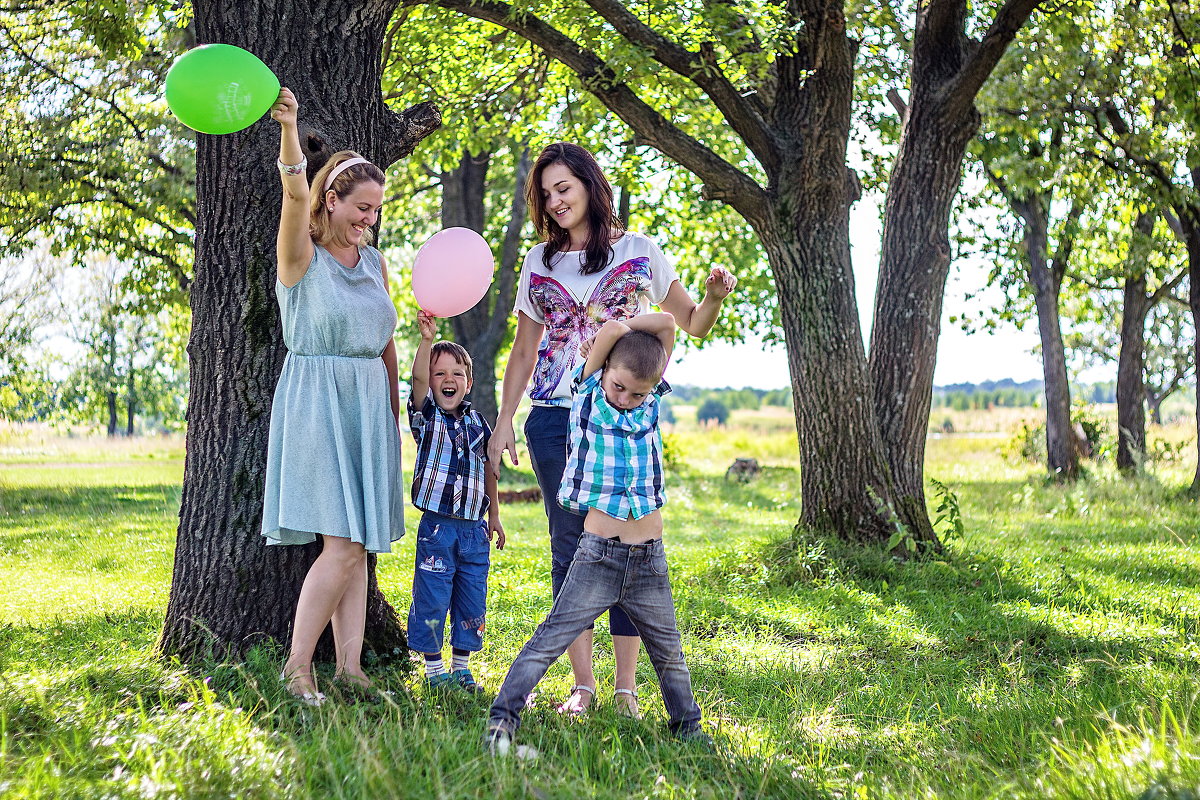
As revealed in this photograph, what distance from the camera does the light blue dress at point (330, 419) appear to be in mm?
3297

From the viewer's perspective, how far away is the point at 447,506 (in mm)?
3729

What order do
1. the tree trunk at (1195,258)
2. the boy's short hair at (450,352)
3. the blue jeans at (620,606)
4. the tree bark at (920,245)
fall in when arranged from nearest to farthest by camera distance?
the blue jeans at (620,606)
the boy's short hair at (450,352)
the tree bark at (920,245)
the tree trunk at (1195,258)

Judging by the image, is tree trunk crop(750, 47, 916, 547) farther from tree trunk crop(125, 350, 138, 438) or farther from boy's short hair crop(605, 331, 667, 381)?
tree trunk crop(125, 350, 138, 438)

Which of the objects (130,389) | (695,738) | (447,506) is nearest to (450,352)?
(447,506)

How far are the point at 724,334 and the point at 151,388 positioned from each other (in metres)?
29.0

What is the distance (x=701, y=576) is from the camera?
630cm

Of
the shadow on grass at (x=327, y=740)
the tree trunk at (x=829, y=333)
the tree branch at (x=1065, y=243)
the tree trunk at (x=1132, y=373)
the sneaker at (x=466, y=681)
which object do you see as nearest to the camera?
the shadow on grass at (x=327, y=740)

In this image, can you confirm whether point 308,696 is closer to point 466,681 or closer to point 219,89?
point 466,681

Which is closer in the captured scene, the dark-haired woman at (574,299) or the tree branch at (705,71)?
the dark-haired woman at (574,299)

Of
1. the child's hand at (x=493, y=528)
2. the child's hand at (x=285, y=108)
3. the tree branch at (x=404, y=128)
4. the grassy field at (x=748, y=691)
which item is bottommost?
the grassy field at (x=748, y=691)

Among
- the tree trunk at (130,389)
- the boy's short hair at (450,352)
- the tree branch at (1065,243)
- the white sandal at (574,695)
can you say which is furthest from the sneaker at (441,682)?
the tree trunk at (130,389)

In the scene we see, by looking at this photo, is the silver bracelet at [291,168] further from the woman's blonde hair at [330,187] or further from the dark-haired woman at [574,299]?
the dark-haired woman at [574,299]

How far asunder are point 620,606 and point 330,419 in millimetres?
1180

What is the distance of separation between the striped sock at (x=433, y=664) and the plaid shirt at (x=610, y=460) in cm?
102
